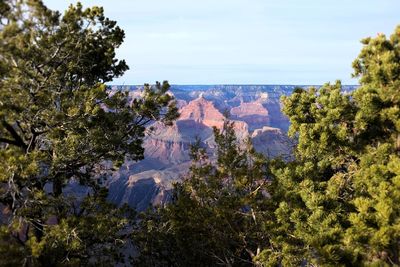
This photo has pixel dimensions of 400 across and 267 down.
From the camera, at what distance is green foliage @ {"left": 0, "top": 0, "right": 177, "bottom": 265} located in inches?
487

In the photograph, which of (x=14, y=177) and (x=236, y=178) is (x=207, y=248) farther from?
(x=14, y=177)

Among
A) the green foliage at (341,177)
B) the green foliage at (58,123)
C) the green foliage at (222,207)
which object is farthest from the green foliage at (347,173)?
the green foliage at (58,123)

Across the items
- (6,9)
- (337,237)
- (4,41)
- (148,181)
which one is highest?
(6,9)

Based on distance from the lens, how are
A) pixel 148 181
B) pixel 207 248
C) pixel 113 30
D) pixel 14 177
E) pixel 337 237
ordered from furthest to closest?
1. pixel 148 181
2. pixel 207 248
3. pixel 113 30
4. pixel 14 177
5. pixel 337 237

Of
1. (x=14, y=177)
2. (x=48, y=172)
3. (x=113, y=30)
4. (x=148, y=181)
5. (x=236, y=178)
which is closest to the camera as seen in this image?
(x=14, y=177)

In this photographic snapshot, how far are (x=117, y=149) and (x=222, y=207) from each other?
5144 millimetres

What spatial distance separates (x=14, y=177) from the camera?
12.4 m

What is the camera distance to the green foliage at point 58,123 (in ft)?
40.6

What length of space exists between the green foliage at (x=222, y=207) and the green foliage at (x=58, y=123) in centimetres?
339

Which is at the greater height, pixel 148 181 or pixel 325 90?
pixel 325 90

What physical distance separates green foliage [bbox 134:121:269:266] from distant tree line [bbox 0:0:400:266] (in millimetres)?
389

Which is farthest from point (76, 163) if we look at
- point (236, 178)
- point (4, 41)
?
point (236, 178)

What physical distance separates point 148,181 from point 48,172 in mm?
181558

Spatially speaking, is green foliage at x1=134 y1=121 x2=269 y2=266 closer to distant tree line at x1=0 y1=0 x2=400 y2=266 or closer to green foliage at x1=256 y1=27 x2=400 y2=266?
distant tree line at x1=0 y1=0 x2=400 y2=266
